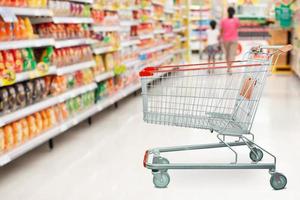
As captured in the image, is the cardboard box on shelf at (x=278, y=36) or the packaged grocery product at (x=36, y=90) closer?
the packaged grocery product at (x=36, y=90)

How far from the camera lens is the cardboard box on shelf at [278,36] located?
32.1ft

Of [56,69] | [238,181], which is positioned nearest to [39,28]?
[56,69]

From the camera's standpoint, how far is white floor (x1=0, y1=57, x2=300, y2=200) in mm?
2984

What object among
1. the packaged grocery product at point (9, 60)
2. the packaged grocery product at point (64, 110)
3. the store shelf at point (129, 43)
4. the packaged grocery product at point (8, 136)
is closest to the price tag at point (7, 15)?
the packaged grocery product at point (9, 60)

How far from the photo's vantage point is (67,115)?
4.52 m

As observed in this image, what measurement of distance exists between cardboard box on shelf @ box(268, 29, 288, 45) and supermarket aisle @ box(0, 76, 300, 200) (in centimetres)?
468

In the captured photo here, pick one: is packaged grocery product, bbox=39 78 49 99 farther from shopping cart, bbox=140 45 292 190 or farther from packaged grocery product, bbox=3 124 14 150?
shopping cart, bbox=140 45 292 190

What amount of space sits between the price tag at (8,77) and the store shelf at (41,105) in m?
0.25

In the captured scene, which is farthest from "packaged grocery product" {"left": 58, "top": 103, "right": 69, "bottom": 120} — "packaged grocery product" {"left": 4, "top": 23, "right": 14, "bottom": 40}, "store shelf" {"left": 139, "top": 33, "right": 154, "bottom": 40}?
"store shelf" {"left": 139, "top": 33, "right": 154, "bottom": 40}

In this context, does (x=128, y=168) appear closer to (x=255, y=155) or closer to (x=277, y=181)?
(x=255, y=155)

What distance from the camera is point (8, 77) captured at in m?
3.29

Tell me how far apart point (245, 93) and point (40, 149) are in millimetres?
2047

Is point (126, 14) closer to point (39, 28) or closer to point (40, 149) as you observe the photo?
point (39, 28)

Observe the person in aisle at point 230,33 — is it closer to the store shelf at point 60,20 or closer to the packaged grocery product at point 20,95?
the store shelf at point 60,20
